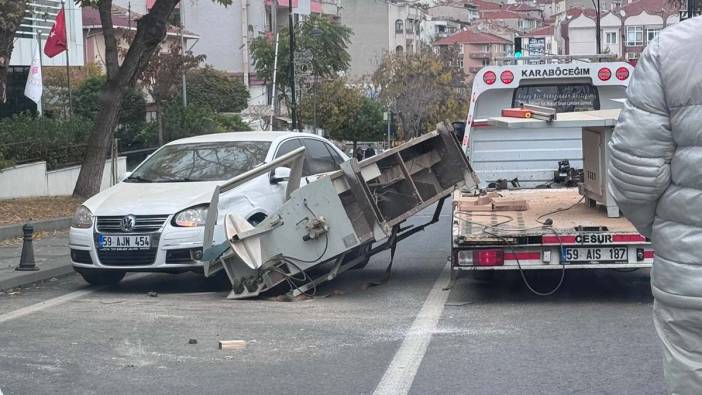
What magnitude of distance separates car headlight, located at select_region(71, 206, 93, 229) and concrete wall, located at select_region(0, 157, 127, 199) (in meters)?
9.84

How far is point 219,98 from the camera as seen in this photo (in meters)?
54.9

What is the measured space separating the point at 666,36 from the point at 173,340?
5484 mm

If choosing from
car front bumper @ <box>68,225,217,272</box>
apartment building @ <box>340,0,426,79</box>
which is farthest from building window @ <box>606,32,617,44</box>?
car front bumper @ <box>68,225,217,272</box>

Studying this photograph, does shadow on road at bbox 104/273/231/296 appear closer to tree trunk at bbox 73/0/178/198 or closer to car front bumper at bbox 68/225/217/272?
car front bumper at bbox 68/225/217/272

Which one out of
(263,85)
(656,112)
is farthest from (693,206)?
(263,85)

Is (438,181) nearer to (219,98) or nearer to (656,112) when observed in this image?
(656,112)

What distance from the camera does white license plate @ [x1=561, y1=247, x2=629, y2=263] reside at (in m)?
9.46

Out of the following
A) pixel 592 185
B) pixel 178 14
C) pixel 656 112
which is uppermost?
pixel 178 14

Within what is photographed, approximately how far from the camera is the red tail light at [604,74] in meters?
13.7

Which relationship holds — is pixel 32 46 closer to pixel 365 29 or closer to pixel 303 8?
pixel 303 8

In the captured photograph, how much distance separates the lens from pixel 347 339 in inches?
328

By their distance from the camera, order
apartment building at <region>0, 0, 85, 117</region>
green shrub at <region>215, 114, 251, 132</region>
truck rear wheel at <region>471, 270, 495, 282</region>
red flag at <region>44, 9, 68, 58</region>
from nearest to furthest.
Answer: truck rear wheel at <region>471, 270, 495, 282</region>
red flag at <region>44, 9, 68, 58</region>
apartment building at <region>0, 0, 85, 117</region>
green shrub at <region>215, 114, 251, 132</region>

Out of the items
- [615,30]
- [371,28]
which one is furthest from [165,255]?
[371,28]

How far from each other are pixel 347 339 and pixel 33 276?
5097 millimetres
